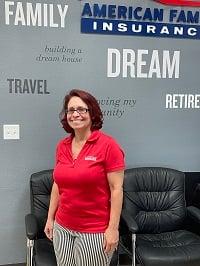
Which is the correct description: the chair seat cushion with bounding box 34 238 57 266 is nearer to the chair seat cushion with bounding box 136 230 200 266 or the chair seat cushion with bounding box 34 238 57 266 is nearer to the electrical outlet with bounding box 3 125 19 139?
the chair seat cushion with bounding box 136 230 200 266

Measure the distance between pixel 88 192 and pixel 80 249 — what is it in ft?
1.00

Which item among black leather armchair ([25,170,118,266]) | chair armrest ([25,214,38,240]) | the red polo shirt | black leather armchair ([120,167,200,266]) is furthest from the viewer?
black leather armchair ([120,167,200,266])

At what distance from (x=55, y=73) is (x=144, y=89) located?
0.71 metres

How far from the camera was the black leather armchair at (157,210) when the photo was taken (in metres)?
2.43

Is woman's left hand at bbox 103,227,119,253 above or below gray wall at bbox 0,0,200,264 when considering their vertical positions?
below

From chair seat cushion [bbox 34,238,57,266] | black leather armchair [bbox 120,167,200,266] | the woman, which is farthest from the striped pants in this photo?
black leather armchair [bbox 120,167,200,266]

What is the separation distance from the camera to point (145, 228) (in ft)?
8.36

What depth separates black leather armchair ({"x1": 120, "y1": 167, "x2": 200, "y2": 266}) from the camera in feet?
7.97

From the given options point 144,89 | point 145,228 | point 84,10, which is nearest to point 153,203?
point 145,228

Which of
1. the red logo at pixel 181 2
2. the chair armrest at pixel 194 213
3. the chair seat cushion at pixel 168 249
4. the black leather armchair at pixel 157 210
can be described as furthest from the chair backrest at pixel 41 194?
the red logo at pixel 181 2

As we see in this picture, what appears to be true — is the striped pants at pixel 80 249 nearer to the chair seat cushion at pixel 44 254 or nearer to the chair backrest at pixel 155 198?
the chair seat cushion at pixel 44 254

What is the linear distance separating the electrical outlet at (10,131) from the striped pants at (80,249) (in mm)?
934

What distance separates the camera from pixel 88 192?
70.3 inches

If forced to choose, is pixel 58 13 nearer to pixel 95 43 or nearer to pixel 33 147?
pixel 95 43
